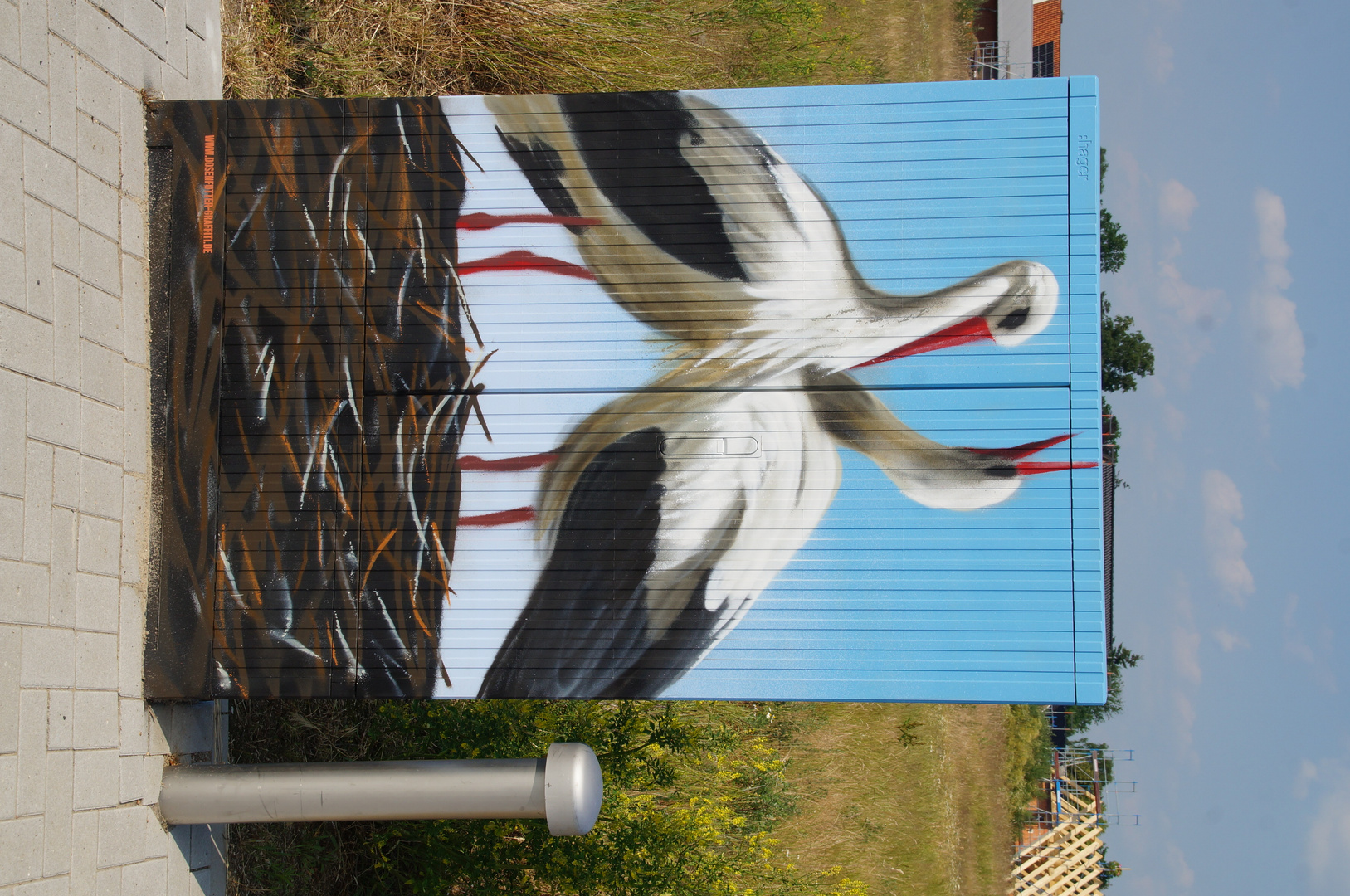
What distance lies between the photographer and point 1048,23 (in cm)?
1678

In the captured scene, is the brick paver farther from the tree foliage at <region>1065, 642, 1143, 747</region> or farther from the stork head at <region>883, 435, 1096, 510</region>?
the tree foliage at <region>1065, 642, 1143, 747</region>

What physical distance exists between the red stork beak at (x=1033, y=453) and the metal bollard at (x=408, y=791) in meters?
2.42

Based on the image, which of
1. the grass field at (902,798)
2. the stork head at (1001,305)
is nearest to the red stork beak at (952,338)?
the stork head at (1001,305)

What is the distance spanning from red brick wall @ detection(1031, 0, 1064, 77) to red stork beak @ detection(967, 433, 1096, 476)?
14.6m

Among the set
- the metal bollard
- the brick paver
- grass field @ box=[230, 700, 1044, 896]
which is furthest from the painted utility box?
grass field @ box=[230, 700, 1044, 896]

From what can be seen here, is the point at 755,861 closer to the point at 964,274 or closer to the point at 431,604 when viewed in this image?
the point at 431,604

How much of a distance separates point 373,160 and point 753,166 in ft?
6.30

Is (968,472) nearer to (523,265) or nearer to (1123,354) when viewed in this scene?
(523,265)

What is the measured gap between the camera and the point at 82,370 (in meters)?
4.09

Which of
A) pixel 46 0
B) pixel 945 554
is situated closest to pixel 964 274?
pixel 945 554

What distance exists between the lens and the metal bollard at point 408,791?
4.12m

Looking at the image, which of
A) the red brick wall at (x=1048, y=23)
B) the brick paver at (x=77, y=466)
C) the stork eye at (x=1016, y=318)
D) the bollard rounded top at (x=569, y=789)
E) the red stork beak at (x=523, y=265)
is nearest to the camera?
the brick paver at (x=77, y=466)

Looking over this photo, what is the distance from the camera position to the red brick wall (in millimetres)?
16141

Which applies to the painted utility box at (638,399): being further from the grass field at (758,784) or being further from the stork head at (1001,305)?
the grass field at (758,784)
